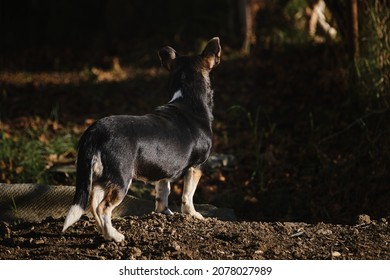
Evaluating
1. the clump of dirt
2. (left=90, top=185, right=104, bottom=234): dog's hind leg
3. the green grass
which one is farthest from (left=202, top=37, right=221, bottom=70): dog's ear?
the green grass

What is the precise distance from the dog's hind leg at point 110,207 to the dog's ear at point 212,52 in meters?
1.56

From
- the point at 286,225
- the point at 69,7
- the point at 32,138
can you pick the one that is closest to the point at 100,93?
the point at 32,138

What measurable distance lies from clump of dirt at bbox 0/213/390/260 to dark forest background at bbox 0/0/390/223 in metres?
1.70

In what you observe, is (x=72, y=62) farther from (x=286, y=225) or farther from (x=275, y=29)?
(x=286, y=225)

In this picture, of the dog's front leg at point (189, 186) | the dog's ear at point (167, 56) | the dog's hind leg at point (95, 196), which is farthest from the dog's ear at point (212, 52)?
the dog's hind leg at point (95, 196)

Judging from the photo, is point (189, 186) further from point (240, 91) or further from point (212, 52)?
point (240, 91)

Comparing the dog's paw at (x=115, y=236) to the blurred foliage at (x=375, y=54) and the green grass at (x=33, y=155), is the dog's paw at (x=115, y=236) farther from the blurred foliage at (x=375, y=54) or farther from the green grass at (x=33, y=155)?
the blurred foliage at (x=375, y=54)

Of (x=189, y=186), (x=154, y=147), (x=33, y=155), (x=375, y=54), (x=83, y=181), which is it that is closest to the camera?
(x=83, y=181)

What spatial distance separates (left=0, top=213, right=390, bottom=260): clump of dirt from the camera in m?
5.09

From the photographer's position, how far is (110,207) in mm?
5098

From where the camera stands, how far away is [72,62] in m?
12.4

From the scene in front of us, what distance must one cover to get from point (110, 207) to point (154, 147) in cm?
54

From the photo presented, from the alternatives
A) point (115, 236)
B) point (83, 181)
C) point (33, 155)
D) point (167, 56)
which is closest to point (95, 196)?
point (83, 181)
